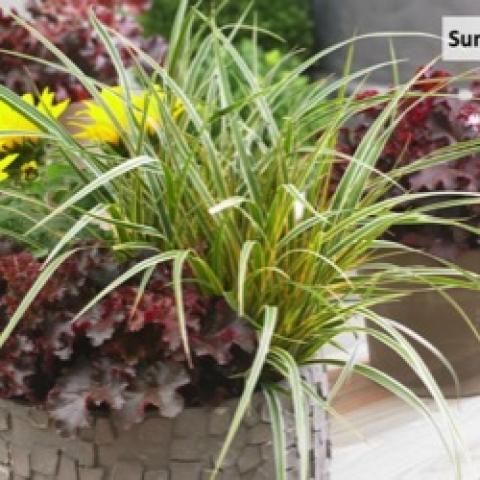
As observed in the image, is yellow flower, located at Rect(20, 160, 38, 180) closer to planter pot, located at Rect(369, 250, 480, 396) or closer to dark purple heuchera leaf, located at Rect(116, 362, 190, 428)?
dark purple heuchera leaf, located at Rect(116, 362, 190, 428)

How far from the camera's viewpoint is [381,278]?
1511mm

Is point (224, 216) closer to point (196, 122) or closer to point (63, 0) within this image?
point (196, 122)

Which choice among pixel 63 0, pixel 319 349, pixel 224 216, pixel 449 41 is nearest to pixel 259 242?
pixel 224 216

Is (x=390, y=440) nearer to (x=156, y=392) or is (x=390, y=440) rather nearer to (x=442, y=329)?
(x=442, y=329)

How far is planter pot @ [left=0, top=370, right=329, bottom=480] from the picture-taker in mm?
1295

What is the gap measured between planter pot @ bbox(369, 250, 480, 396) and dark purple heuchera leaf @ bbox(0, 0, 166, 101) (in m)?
1.05

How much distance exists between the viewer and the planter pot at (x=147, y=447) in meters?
1.29

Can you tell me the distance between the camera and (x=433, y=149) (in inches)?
Answer: 74.2

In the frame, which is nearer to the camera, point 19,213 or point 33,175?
point 19,213

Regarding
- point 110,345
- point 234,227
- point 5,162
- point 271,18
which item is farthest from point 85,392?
point 271,18

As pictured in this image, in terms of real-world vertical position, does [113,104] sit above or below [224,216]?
above

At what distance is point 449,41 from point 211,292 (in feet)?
3.64

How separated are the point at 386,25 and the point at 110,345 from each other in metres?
3.68

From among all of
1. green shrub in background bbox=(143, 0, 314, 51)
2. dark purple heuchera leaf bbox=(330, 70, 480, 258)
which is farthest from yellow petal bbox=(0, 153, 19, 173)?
green shrub in background bbox=(143, 0, 314, 51)
